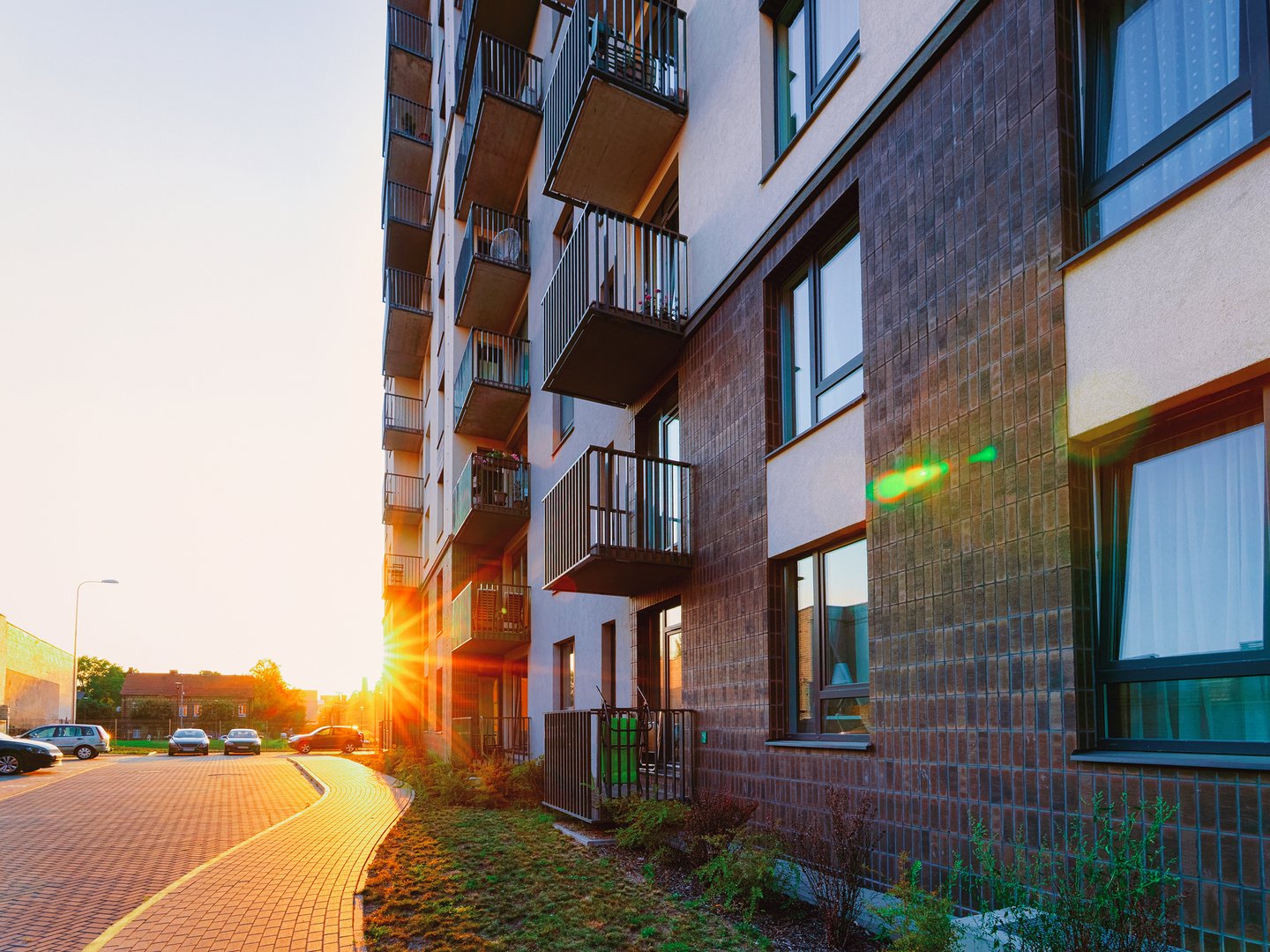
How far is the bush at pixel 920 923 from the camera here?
441 centimetres

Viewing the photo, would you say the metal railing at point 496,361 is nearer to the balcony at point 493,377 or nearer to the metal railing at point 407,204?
the balcony at point 493,377

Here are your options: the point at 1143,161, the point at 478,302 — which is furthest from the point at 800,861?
the point at 478,302

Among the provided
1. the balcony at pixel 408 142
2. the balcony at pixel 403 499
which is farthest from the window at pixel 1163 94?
the balcony at pixel 403 499

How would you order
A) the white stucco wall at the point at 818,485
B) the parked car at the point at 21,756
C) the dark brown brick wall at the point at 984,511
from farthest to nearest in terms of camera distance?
the parked car at the point at 21,756 → the white stucco wall at the point at 818,485 → the dark brown brick wall at the point at 984,511

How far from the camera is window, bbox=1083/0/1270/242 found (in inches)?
171

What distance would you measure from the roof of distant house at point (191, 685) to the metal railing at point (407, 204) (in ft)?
275

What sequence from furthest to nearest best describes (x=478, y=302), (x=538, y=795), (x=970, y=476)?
(x=478, y=302) < (x=538, y=795) < (x=970, y=476)

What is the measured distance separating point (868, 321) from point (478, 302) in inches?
598

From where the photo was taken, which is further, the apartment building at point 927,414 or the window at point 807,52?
the window at point 807,52

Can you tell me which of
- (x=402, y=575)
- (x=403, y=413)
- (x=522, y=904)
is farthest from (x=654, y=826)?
(x=403, y=413)

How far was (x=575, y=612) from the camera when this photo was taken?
A: 15.1 m

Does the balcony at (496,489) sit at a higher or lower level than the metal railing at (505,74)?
lower

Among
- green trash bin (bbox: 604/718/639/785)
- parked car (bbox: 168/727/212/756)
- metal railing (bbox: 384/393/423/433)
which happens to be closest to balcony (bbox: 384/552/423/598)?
metal railing (bbox: 384/393/423/433)

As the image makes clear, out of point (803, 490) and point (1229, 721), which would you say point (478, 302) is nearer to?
point (803, 490)
